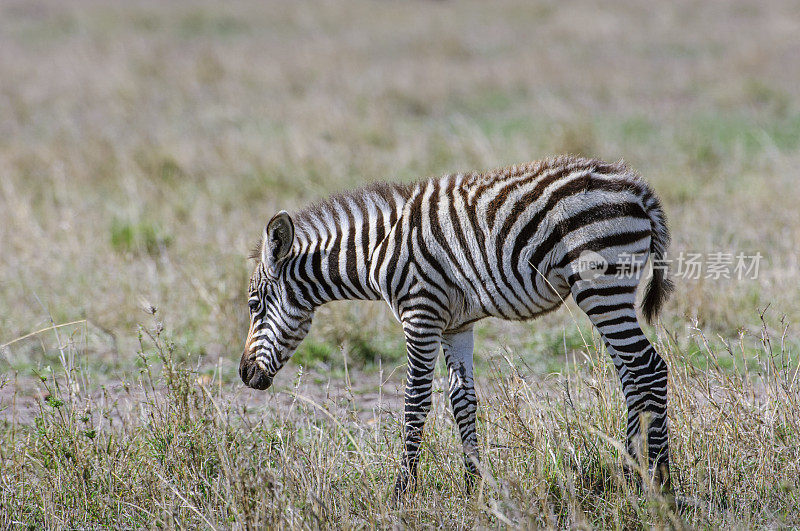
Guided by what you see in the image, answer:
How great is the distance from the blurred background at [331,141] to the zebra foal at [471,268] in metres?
0.55

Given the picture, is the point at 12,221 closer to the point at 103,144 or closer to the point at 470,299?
the point at 103,144

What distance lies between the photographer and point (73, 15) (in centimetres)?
2947

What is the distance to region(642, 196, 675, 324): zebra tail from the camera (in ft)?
15.1

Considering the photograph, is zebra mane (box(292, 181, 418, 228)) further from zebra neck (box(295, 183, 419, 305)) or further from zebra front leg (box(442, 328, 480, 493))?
zebra front leg (box(442, 328, 480, 493))

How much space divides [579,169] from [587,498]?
5.67 ft

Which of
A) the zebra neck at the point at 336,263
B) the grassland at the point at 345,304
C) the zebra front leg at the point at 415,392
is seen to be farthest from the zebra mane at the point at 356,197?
the grassland at the point at 345,304

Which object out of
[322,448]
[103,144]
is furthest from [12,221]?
[322,448]

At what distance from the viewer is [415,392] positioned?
185 inches

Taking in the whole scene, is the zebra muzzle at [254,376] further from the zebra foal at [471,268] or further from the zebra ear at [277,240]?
the zebra ear at [277,240]

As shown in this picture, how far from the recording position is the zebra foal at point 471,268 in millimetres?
4434

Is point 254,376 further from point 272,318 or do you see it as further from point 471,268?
point 471,268

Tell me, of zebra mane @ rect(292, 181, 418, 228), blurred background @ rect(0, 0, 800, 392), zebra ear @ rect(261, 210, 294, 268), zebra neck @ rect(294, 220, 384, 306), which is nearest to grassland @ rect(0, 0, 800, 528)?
blurred background @ rect(0, 0, 800, 392)

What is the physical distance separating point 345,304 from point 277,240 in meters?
2.91

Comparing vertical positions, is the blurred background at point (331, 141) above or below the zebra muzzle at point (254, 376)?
above
